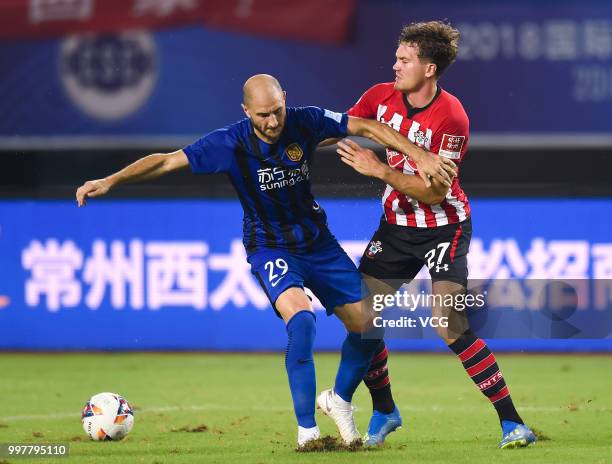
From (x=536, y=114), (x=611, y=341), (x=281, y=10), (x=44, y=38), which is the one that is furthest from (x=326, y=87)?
(x=611, y=341)

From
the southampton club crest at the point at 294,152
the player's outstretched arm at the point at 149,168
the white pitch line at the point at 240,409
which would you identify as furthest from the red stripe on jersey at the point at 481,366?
the player's outstretched arm at the point at 149,168

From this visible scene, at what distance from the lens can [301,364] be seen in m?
5.99

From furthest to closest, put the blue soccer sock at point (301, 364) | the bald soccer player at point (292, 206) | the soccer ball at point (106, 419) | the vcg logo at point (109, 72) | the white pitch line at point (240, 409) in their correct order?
the vcg logo at point (109, 72), the white pitch line at point (240, 409), the soccer ball at point (106, 419), the bald soccer player at point (292, 206), the blue soccer sock at point (301, 364)

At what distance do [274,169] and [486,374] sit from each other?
1.42m

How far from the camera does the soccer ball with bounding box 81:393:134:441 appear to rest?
255 inches

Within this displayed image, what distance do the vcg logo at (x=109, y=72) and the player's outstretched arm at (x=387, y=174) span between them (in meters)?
4.90

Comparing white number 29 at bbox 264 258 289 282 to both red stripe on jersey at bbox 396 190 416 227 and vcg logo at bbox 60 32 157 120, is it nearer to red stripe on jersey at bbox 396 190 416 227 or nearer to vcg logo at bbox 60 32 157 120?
red stripe on jersey at bbox 396 190 416 227

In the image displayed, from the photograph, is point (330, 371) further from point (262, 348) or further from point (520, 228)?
point (520, 228)

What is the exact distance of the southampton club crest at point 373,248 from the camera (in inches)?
257

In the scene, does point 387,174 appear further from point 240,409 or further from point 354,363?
point 240,409

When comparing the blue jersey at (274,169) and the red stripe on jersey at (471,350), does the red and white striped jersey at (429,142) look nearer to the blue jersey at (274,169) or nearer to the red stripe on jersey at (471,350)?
the blue jersey at (274,169)

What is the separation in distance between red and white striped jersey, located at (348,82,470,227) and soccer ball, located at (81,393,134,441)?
65.9 inches

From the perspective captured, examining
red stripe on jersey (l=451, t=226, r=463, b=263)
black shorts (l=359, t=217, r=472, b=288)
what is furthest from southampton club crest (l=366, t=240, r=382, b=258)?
red stripe on jersey (l=451, t=226, r=463, b=263)

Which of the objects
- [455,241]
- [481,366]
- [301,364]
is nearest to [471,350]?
[481,366]
